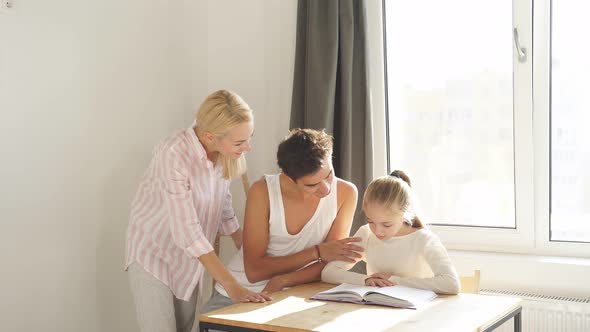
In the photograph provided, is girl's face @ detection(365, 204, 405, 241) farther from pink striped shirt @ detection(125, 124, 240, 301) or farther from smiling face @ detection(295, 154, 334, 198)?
pink striped shirt @ detection(125, 124, 240, 301)

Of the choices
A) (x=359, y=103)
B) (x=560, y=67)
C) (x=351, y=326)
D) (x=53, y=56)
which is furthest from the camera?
(x=359, y=103)

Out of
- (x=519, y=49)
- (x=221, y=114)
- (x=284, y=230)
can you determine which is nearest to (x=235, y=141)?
(x=221, y=114)

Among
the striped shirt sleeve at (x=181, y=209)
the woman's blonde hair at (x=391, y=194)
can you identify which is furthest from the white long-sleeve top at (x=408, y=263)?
the striped shirt sleeve at (x=181, y=209)

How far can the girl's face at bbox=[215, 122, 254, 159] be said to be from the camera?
2291mm

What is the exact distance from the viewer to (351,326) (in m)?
1.78

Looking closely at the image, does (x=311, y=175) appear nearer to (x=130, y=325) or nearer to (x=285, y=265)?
(x=285, y=265)

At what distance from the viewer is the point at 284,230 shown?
2371mm

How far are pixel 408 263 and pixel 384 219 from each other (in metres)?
0.17

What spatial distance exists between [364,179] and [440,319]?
1216mm

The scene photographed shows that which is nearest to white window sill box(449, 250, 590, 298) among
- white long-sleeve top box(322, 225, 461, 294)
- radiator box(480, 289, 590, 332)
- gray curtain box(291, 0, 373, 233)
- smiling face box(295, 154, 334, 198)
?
radiator box(480, 289, 590, 332)

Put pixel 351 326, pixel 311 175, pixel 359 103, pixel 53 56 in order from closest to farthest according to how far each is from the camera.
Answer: pixel 351 326 < pixel 311 175 < pixel 53 56 < pixel 359 103

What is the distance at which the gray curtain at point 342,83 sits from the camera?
3.00 metres

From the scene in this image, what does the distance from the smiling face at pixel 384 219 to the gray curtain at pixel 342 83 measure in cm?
76

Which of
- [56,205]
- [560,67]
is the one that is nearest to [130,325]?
[56,205]
